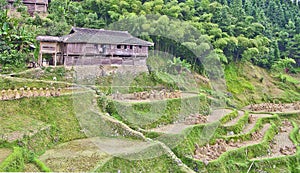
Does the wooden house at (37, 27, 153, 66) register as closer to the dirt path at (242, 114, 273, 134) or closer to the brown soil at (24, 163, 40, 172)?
the dirt path at (242, 114, 273, 134)

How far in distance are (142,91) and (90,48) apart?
4379 millimetres

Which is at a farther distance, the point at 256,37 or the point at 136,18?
the point at 256,37

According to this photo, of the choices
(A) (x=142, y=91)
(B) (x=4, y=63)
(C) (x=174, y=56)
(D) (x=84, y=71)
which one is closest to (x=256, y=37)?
(C) (x=174, y=56)

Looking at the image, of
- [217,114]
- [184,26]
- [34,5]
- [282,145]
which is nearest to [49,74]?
[217,114]

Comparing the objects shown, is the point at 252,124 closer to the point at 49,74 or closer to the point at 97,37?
the point at 97,37

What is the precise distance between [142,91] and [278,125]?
32.4 feet

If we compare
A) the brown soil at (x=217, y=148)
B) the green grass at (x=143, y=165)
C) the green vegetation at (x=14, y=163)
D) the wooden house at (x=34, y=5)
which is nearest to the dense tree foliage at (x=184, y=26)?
the wooden house at (x=34, y=5)

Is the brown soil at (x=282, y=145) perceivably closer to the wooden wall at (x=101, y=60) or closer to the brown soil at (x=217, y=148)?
the brown soil at (x=217, y=148)

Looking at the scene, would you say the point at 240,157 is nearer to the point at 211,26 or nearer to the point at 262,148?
the point at 262,148

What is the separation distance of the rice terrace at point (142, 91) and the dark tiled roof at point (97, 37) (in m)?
0.08

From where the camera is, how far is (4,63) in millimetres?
20688

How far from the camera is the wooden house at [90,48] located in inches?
842

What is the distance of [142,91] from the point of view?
22.8 meters

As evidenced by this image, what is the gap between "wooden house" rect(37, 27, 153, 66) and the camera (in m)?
21.4
